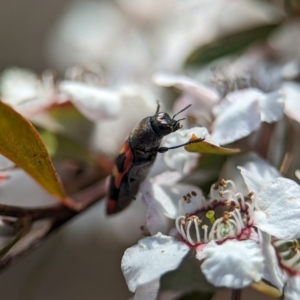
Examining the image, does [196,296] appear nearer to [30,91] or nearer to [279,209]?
[279,209]

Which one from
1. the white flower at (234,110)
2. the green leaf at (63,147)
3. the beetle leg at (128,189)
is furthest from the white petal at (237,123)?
the green leaf at (63,147)

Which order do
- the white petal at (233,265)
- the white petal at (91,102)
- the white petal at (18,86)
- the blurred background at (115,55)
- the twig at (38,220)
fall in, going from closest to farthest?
the white petal at (233,265) < the twig at (38,220) < the white petal at (91,102) < the white petal at (18,86) < the blurred background at (115,55)

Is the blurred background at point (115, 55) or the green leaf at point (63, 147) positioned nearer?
the green leaf at point (63, 147)

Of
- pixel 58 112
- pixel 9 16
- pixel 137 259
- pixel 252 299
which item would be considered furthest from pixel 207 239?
pixel 9 16

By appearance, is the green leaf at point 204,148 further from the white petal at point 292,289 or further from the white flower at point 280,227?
the white petal at point 292,289

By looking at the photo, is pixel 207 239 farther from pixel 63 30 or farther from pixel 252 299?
pixel 63 30

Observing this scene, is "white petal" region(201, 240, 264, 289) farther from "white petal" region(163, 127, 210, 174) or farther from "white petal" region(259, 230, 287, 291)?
"white petal" region(163, 127, 210, 174)

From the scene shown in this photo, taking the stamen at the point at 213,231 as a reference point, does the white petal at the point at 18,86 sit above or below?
above
